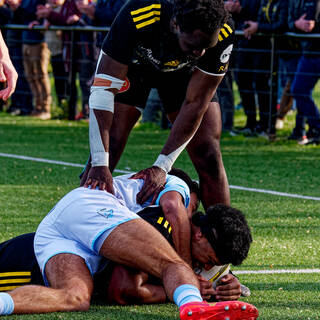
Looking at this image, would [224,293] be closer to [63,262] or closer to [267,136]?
[63,262]

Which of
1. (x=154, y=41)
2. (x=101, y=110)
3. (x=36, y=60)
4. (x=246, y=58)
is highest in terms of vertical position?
(x=154, y=41)

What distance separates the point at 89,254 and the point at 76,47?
9207mm

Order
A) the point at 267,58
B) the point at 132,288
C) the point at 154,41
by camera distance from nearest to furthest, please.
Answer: the point at 132,288 → the point at 154,41 → the point at 267,58

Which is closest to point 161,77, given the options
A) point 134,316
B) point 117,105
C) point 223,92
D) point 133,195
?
point 117,105

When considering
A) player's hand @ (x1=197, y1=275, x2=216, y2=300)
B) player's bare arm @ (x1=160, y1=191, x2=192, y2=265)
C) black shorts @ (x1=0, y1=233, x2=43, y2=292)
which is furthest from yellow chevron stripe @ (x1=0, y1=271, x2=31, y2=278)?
player's hand @ (x1=197, y1=275, x2=216, y2=300)

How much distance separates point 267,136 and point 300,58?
1257mm

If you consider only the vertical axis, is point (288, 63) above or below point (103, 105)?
below

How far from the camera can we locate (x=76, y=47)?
13.3m

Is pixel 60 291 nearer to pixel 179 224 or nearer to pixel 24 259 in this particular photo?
pixel 24 259

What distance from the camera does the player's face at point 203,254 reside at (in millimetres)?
4484

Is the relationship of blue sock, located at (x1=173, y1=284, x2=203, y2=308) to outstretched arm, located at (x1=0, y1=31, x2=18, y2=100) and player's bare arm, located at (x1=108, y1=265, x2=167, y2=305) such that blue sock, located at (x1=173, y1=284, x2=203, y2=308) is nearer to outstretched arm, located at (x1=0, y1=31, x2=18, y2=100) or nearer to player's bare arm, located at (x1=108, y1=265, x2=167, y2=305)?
player's bare arm, located at (x1=108, y1=265, x2=167, y2=305)

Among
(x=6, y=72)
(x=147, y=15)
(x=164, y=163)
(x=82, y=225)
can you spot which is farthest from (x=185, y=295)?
(x=147, y=15)

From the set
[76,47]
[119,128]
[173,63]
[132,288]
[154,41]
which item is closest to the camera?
[132,288]

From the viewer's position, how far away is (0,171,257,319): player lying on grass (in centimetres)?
411
